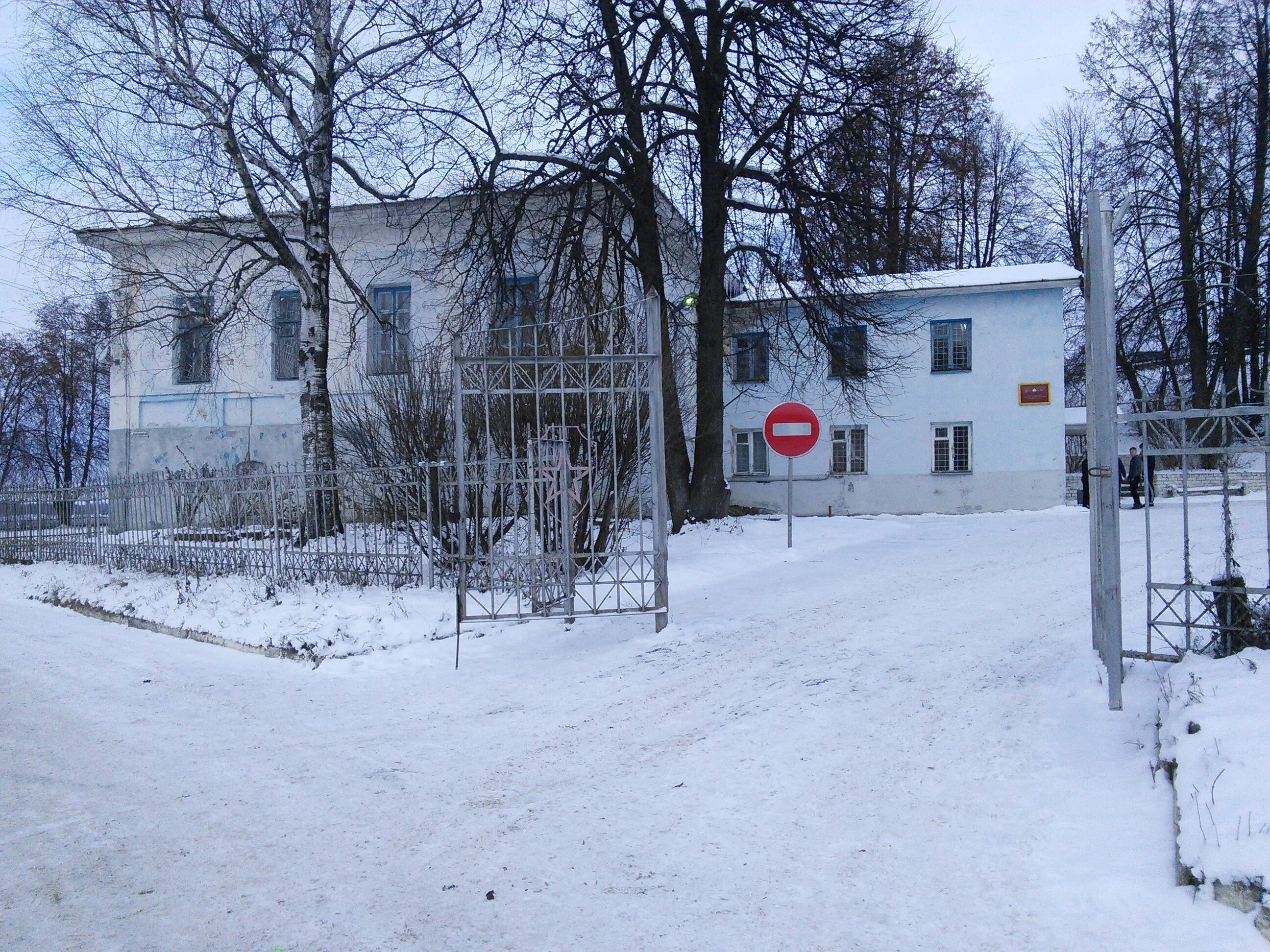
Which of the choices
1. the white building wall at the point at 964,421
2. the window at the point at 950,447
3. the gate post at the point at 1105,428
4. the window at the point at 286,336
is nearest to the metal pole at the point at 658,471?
the gate post at the point at 1105,428

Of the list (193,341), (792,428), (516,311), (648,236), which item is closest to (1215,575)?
(792,428)

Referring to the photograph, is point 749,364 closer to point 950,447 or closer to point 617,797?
point 950,447

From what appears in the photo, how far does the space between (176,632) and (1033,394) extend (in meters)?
21.3

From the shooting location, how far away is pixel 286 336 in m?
24.2

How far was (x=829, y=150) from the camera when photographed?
14789mm

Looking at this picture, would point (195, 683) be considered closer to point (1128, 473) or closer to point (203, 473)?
point (203, 473)

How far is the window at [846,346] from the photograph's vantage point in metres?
16.4

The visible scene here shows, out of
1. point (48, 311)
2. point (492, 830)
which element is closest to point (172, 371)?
point (48, 311)

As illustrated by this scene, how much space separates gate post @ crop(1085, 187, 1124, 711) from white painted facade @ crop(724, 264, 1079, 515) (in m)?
18.0

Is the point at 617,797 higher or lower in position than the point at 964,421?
lower

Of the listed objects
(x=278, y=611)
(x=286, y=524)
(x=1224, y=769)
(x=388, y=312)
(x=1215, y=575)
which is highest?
(x=388, y=312)

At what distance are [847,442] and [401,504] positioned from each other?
1774 cm

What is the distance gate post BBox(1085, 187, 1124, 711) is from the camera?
557cm

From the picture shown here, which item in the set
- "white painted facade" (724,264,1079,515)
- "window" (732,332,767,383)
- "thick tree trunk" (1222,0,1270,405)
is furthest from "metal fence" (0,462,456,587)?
"thick tree trunk" (1222,0,1270,405)
